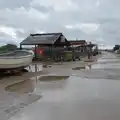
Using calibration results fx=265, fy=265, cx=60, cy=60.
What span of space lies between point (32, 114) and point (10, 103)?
6.14 ft

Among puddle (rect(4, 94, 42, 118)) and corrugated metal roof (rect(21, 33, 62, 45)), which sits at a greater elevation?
corrugated metal roof (rect(21, 33, 62, 45))

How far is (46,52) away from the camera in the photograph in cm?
4009

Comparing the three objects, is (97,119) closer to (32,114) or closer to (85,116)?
(85,116)

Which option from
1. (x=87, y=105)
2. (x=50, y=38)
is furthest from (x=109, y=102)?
(x=50, y=38)

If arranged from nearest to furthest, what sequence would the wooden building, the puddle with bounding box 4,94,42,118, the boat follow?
1. the puddle with bounding box 4,94,42,118
2. the boat
3. the wooden building

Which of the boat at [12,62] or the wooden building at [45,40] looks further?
the wooden building at [45,40]

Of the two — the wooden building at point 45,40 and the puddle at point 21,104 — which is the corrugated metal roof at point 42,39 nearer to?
the wooden building at point 45,40

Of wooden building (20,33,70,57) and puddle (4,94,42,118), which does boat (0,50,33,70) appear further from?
wooden building (20,33,70,57)

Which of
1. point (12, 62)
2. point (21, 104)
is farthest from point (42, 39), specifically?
point (21, 104)

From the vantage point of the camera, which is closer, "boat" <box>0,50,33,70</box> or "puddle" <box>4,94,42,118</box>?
"puddle" <box>4,94,42,118</box>

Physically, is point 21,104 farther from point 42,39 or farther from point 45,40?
point 42,39

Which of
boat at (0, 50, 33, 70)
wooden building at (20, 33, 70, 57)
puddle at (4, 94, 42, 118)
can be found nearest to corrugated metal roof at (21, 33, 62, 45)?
wooden building at (20, 33, 70, 57)

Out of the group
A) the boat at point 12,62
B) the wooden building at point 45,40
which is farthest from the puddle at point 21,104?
the wooden building at point 45,40

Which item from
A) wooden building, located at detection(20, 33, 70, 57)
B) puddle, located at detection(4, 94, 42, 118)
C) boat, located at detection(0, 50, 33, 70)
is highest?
wooden building, located at detection(20, 33, 70, 57)
